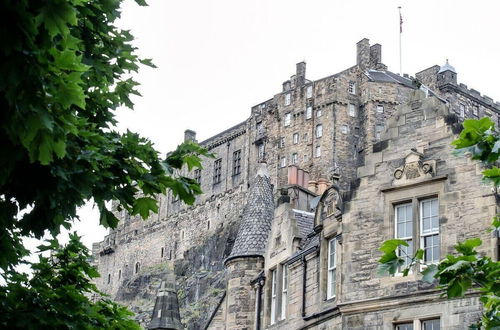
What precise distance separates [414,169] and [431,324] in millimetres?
3100

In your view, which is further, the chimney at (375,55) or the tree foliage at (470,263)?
the chimney at (375,55)

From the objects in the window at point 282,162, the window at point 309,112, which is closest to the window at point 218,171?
the window at point 282,162

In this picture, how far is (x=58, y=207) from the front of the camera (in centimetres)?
908

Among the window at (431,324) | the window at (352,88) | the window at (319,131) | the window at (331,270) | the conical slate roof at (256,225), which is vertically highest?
the window at (352,88)

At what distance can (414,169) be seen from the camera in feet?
64.7

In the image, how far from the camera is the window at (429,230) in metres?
19.0

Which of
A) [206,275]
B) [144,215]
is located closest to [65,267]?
[144,215]

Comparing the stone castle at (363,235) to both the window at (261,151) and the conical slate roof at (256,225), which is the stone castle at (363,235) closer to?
the conical slate roof at (256,225)

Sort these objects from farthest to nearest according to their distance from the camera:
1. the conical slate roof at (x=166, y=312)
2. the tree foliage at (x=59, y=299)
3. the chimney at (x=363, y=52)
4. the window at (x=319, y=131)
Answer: the chimney at (x=363, y=52) < the window at (x=319, y=131) < the conical slate roof at (x=166, y=312) < the tree foliage at (x=59, y=299)

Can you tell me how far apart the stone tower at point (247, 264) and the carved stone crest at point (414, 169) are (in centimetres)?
751

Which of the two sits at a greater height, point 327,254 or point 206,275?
point 206,275

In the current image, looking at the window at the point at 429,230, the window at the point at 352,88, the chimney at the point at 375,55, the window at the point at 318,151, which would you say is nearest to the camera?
the window at the point at 429,230

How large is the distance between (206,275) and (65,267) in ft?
242

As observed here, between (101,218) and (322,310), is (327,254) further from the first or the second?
(101,218)
